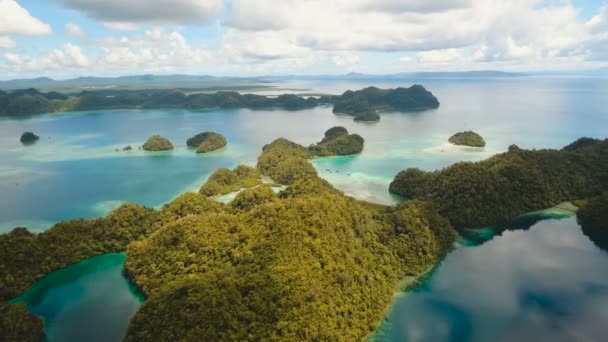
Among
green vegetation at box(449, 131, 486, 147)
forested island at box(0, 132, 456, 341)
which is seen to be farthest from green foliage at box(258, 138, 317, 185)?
green vegetation at box(449, 131, 486, 147)

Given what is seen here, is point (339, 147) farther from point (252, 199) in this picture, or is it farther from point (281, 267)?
point (281, 267)

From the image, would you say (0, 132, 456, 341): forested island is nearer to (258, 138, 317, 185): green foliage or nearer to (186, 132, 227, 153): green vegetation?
(258, 138, 317, 185): green foliage

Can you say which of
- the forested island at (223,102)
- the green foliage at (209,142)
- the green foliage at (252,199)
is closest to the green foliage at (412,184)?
the green foliage at (252,199)

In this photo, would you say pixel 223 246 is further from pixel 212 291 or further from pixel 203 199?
pixel 203 199

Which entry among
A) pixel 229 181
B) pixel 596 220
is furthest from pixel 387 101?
pixel 596 220

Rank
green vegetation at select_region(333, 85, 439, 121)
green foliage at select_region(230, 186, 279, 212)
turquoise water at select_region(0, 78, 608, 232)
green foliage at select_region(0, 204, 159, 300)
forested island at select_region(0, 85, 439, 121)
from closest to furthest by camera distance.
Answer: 1. green foliage at select_region(0, 204, 159, 300)
2. green foliage at select_region(230, 186, 279, 212)
3. turquoise water at select_region(0, 78, 608, 232)
4. green vegetation at select_region(333, 85, 439, 121)
5. forested island at select_region(0, 85, 439, 121)

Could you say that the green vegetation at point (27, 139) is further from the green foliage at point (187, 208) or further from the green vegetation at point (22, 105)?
the green foliage at point (187, 208)

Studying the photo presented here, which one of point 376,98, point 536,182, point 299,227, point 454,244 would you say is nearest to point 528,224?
point 536,182
